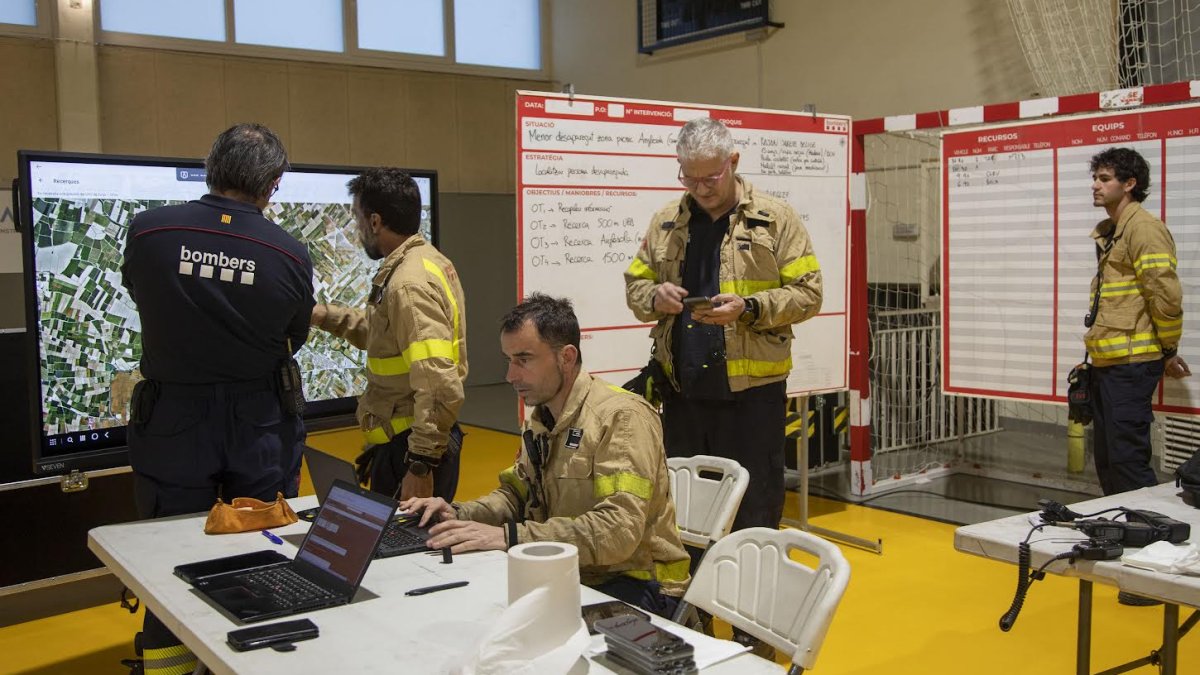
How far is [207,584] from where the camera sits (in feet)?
6.81

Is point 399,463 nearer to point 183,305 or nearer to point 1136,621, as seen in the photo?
point 183,305

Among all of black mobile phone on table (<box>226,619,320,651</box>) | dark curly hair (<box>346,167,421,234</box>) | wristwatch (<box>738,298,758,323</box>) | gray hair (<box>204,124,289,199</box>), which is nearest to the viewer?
black mobile phone on table (<box>226,619,320,651</box>)

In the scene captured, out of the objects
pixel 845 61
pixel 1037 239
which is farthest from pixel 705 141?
pixel 845 61

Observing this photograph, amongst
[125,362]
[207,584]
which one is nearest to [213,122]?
[125,362]

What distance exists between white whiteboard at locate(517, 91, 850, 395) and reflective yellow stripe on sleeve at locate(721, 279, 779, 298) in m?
0.93

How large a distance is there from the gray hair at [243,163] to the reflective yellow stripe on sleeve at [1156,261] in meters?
3.59

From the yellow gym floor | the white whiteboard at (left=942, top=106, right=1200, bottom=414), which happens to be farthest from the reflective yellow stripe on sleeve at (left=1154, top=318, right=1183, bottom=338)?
the yellow gym floor

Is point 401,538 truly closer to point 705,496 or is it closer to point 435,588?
point 435,588

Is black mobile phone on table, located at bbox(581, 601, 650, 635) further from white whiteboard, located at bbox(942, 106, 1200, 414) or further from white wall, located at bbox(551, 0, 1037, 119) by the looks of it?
white wall, located at bbox(551, 0, 1037, 119)

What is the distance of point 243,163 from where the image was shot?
2.80 metres

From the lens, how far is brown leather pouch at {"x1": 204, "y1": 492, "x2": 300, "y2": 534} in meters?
2.53

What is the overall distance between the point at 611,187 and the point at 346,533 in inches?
107

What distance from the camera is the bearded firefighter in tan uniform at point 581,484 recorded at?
2275mm

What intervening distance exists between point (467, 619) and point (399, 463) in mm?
1514
